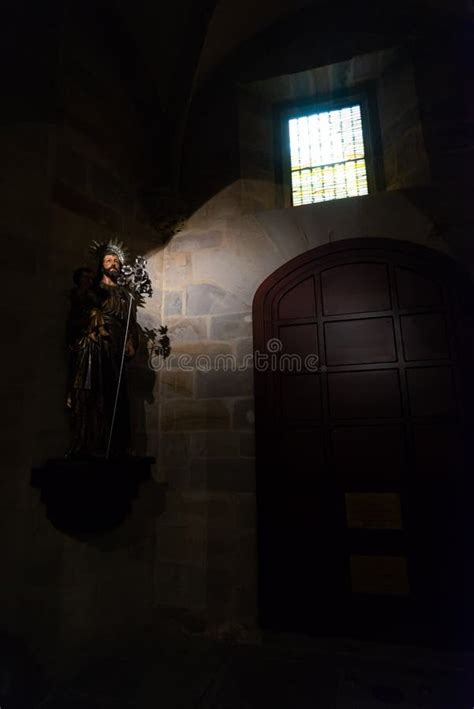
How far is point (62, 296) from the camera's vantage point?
267cm

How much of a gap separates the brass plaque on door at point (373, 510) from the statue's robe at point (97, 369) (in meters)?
1.57

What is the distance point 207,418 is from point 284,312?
1015 millimetres

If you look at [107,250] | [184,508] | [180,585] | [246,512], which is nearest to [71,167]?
[107,250]

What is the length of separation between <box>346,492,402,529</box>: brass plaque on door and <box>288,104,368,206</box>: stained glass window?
2405mm

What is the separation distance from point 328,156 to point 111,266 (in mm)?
2210

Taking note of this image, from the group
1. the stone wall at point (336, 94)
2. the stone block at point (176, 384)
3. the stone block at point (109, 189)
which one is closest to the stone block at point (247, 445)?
the stone block at point (176, 384)

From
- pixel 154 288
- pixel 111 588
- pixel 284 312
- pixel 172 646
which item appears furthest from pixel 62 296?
pixel 172 646

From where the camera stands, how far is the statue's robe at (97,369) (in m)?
2.48

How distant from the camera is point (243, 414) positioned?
3188 millimetres

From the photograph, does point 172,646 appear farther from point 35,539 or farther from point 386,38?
point 386,38

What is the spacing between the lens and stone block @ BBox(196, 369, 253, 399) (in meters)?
3.24

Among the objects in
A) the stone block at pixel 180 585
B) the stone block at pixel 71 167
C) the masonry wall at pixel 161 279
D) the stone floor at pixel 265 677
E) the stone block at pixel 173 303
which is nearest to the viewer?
the stone floor at pixel 265 677

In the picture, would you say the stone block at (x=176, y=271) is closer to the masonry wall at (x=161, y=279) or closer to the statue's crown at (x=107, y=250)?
the masonry wall at (x=161, y=279)

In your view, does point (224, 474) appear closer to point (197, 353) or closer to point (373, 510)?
point (197, 353)
